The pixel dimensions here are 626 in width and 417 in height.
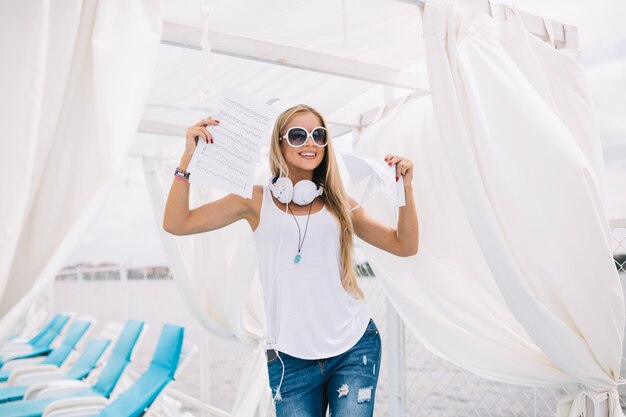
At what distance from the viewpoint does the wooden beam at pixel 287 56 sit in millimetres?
2512

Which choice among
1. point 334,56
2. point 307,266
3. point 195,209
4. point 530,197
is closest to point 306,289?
point 307,266

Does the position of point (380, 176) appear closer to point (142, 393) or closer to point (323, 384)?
point (323, 384)

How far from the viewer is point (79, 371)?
577 cm

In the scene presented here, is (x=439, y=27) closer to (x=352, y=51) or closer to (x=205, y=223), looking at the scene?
(x=205, y=223)

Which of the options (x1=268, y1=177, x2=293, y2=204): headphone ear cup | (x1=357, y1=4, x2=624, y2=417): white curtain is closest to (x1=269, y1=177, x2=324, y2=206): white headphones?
(x1=268, y1=177, x2=293, y2=204): headphone ear cup

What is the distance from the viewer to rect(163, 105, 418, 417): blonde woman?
196cm

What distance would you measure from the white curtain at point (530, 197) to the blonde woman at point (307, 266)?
15.5 inches

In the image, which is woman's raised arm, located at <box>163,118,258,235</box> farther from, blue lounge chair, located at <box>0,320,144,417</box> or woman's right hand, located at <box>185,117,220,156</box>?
blue lounge chair, located at <box>0,320,144,417</box>

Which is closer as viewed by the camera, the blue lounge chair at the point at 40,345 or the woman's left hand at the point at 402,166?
the woman's left hand at the point at 402,166

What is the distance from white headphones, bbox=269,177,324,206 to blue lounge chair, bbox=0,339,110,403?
169 inches

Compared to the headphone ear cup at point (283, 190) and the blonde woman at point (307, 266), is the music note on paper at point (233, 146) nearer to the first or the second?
the blonde woman at point (307, 266)

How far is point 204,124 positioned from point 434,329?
1480 mm

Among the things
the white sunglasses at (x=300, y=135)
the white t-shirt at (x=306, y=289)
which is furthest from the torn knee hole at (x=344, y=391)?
the white sunglasses at (x=300, y=135)

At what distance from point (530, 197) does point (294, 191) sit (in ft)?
2.99
